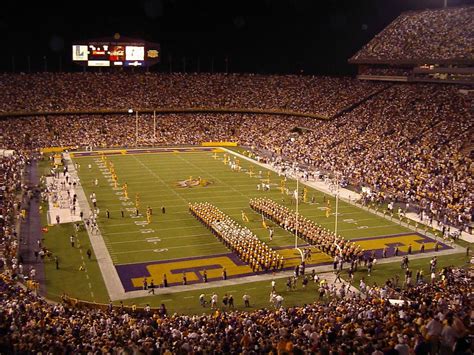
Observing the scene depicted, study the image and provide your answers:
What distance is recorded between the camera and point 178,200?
35188 mm

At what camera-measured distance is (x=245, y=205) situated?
1342 inches

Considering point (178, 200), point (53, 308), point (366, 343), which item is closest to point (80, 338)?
point (53, 308)

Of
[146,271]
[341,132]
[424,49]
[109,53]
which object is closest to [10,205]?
[146,271]

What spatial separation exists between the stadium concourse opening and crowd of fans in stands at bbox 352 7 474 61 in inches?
9.1

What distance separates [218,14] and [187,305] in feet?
207

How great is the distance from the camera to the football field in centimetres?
2405

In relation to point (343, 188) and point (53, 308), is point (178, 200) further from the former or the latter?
point (53, 308)

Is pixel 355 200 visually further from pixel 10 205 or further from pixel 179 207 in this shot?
pixel 10 205

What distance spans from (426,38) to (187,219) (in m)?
37.5

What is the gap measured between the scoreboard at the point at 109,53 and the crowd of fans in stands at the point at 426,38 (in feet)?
88.3

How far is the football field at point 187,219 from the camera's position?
2405 centimetres

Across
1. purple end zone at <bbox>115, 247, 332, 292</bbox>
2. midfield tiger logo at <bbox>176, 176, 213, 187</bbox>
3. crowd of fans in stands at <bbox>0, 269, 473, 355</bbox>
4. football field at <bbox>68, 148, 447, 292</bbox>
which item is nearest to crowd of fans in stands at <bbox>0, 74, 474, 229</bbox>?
football field at <bbox>68, 148, 447, 292</bbox>

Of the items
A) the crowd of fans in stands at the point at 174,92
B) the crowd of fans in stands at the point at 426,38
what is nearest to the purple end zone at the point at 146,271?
the crowd of fans in stands at the point at 426,38

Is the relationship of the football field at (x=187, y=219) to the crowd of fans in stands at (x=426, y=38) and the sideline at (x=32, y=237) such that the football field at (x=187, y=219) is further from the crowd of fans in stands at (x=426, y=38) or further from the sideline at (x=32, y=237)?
the crowd of fans in stands at (x=426, y=38)
